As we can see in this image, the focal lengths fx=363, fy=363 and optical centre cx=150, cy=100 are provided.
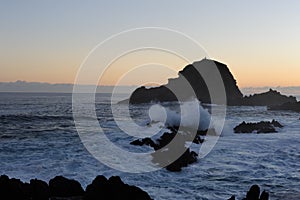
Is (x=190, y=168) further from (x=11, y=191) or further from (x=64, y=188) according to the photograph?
(x=11, y=191)

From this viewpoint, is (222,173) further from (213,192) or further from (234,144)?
(234,144)

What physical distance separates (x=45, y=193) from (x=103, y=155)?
26.3 ft

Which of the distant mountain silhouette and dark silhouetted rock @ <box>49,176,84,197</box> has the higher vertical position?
the distant mountain silhouette

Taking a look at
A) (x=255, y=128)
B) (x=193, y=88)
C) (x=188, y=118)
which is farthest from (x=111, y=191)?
(x=193, y=88)

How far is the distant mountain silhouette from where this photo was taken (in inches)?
3605

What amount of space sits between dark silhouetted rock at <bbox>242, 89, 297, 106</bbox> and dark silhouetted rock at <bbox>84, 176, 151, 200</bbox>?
7972 centimetres

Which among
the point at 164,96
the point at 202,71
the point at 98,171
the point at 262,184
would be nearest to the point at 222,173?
the point at 262,184

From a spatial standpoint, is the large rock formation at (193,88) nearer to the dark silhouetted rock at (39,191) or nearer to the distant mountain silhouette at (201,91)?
the distant mountain silhouette at (201,91)

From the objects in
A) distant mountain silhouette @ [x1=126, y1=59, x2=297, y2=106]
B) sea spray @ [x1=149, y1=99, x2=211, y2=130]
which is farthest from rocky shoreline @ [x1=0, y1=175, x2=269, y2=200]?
distant mountain silhouette @ [x1=126, y1=59, x2=297, y2=106]

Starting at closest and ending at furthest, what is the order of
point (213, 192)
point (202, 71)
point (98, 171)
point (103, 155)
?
point (213, 192), point (98, 171), point (103, 155), point (202, 71)

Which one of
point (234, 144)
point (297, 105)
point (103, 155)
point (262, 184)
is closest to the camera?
point (262, 184)

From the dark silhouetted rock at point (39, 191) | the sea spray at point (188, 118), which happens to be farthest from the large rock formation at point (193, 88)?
the dark silhouetted rock at point (39, 191)

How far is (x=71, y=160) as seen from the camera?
15.6 m

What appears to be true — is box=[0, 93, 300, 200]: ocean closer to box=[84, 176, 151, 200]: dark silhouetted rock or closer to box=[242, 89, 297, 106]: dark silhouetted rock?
box=[84, 176, 151, 200]: dark silhouetted rock
